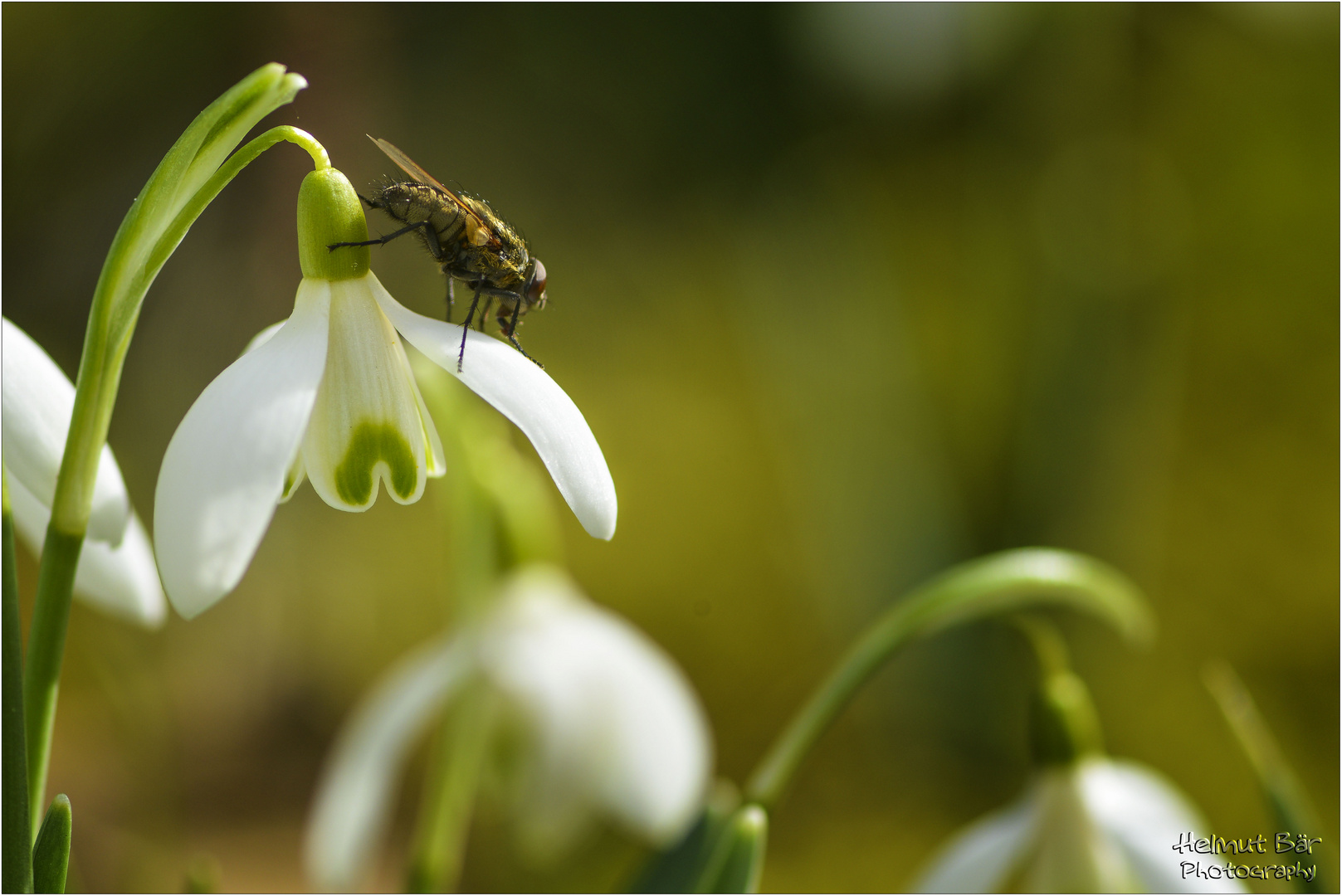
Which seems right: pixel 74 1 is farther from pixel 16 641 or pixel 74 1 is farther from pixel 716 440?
pixel 16 641

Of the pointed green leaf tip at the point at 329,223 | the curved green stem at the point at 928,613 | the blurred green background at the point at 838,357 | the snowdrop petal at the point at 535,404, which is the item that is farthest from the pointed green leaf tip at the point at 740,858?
the blurred green background at the point at 838,357

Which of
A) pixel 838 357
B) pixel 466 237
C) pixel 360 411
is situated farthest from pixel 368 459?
pixel 838 357

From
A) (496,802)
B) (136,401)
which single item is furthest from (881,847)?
(136,401)

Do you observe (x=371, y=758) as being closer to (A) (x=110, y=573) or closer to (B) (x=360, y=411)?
(A) (x=110, y=573)

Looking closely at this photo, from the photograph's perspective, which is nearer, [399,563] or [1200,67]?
[1200,67]

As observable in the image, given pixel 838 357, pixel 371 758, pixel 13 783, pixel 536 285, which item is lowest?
pixel 371 758

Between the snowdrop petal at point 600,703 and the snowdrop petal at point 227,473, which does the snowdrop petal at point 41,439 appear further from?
the snowdrop petal at point 600,703
